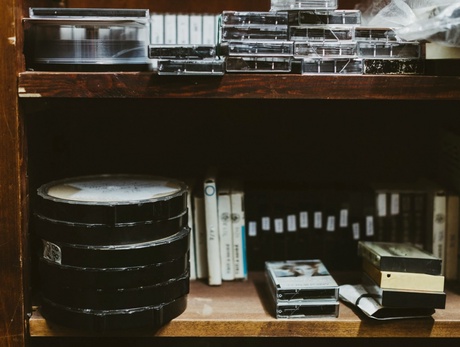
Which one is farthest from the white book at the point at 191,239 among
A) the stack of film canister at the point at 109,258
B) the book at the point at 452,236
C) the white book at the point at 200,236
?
the book at the point at 452,236

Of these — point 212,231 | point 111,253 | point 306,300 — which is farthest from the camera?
point 212,231

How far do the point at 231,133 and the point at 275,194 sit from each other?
28cm

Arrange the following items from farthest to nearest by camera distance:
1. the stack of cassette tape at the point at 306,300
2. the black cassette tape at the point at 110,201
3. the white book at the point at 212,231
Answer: the white book at the point at 212,231 < the stack of cassette tape at the point at 306,300 < the black cassette tape at the point at 110,201

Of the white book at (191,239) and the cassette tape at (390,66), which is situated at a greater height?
the cassette tape at (390,66)

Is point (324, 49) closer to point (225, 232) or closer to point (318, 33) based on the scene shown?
point (318, 33)

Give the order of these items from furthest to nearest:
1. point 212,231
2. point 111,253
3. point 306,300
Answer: point 212,231 < point 306,300 < point 111,253

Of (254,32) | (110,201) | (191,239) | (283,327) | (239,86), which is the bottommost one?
(283,327)

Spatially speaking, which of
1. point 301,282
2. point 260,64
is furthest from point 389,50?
point 301,282

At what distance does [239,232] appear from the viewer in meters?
1.51

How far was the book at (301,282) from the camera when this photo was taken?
1.30 m

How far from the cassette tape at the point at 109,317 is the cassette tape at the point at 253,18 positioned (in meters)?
0.55

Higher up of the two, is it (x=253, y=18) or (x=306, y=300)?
(x=253, y=18)

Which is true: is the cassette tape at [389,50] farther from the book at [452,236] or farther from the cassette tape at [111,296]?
the cassette tape at [111,296]

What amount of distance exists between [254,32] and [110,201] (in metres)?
0.42
